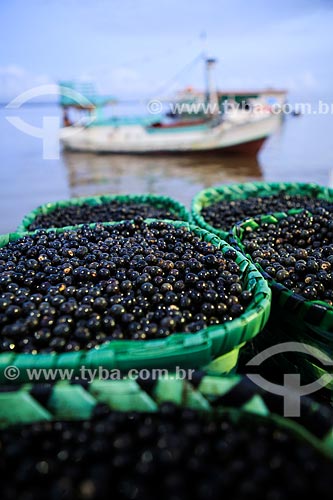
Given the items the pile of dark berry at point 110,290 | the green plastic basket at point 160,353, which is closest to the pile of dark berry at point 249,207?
the pile of dark berry at point 110,290

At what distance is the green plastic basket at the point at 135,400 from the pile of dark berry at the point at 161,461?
3 centimetres

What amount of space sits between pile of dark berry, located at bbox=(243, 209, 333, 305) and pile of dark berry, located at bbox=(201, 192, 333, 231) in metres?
0.42

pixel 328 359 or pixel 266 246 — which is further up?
pixel 266 246

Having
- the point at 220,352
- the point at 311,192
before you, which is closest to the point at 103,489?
the point at 220,352

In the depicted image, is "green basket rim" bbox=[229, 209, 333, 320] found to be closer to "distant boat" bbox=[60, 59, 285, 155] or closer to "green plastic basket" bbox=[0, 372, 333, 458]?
"green plastic basket" bbox=[0, 372, 333, 458]

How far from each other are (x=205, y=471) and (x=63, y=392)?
0.48m

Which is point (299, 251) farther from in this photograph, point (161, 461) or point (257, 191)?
point (257, 191)

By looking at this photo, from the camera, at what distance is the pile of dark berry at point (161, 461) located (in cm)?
84

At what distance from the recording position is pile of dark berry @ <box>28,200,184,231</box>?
2.96m

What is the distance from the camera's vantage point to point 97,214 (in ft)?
10.2

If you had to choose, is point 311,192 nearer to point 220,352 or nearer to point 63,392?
point 220,352

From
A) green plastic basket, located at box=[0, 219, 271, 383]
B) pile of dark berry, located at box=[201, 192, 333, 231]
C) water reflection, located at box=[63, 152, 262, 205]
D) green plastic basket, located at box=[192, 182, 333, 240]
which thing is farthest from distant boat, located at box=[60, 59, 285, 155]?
green plastic basket, located at box=[0, 219, 271, 383]

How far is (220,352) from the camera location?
4.58 feet

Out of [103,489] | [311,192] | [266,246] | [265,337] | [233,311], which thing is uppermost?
[311,192]
